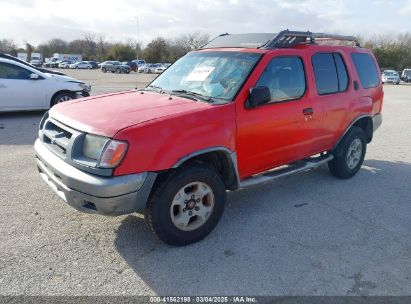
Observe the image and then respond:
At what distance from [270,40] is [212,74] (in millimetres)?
832

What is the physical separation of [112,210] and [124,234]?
28.7 inches

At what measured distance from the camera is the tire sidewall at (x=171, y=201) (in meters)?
3.15

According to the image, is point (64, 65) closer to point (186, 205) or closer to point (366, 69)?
point (366, 69)

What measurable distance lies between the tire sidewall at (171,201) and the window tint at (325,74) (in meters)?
2.07

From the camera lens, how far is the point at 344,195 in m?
4.82

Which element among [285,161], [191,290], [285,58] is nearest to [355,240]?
[285,161]

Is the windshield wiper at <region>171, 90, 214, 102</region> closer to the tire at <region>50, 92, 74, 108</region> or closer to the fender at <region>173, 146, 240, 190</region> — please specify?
the fender at <region>173, 146, 240, 190</region>

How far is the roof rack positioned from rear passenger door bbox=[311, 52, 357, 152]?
0.84 ft

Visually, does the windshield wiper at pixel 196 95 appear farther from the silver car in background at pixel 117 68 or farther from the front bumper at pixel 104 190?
the silver car in background at pixel 117 68

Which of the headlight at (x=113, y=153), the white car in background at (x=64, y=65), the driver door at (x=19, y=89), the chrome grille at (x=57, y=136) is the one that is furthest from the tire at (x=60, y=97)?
the white car in background at (x=64, y=65)

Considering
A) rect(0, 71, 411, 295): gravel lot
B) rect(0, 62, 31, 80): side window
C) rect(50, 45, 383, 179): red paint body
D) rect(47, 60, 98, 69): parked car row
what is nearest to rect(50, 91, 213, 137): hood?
rect(50, 45, 383, 179): red paint body

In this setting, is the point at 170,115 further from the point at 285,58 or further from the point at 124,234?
the point at 285,58

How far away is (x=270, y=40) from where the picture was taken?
4148 millimetres

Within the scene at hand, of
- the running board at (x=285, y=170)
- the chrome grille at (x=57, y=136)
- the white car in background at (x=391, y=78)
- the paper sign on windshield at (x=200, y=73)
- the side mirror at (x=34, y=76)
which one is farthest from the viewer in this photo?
the white car in background at (x=391, y=78)
